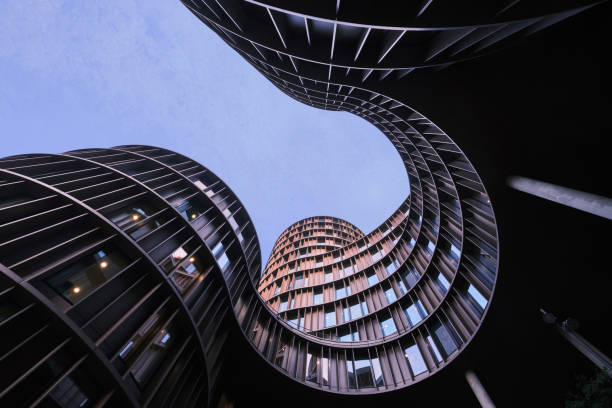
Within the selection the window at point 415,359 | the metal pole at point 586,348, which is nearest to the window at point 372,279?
the window at point 415,359

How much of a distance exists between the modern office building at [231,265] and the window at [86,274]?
54 mm

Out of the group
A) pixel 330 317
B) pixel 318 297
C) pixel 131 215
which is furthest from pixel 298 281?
pixel 131 215

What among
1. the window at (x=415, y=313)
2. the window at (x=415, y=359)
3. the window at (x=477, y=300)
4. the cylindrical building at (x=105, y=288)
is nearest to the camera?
the cylindrical building at (x=105, y=288)

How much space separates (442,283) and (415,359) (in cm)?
632

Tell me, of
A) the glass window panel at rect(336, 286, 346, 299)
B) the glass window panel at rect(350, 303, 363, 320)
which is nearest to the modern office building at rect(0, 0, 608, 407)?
the glass window panel at rect(350, 303, 363, 320)

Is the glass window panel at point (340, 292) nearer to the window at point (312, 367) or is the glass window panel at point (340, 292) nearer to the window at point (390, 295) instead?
the window at point (390, 295)

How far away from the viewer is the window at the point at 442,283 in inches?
712

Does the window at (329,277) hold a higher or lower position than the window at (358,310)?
higher

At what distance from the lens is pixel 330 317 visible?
2706cm

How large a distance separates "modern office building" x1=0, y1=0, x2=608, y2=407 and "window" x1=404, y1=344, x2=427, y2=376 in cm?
11

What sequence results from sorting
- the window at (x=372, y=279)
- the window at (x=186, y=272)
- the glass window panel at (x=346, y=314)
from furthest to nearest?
the window at (x=372, y=279) → the glass window panel at (x=346, y=314) → the window at (x=186, y=272)

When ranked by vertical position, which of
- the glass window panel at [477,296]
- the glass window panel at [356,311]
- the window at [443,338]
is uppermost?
the glass window panel at [356,311]

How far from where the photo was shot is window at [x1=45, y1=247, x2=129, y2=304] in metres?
8.33

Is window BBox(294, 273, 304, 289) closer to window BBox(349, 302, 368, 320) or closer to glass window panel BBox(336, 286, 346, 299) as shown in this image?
glass window panel BBox(336, 286, 346, 299)
